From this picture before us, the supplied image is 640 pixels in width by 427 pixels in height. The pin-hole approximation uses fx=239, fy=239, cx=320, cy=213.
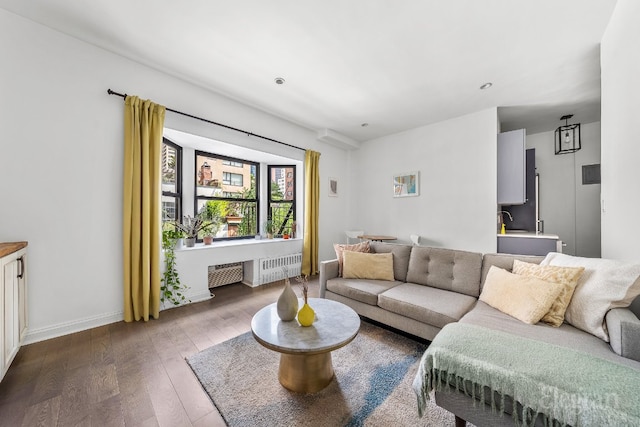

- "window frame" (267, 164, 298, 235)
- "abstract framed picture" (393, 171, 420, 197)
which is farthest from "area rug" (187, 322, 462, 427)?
"abstract framed picture" (393, 171, 420, 197)

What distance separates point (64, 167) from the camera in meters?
2.16

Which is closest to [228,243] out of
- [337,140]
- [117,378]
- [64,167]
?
[64,167]

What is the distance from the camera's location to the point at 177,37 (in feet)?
7.20

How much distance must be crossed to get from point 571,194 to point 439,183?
7.66 ft

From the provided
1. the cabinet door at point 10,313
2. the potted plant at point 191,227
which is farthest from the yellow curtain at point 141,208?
the cabinet door at point 10,313

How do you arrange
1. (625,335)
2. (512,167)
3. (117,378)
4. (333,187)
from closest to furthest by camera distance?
(625,335) < (117,378) < (512,167) < (333,187)

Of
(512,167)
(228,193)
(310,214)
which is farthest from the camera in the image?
(310,214)

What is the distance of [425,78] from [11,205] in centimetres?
416

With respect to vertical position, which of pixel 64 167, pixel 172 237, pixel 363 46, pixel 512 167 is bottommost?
pixel 172 237

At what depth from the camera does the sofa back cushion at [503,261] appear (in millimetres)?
2007

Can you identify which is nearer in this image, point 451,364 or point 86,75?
point 451,364

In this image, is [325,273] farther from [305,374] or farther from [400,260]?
[305,374]

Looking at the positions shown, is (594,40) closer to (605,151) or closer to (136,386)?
(605,151)

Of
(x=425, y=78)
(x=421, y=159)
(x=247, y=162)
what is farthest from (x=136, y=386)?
(x=421, y=159)
